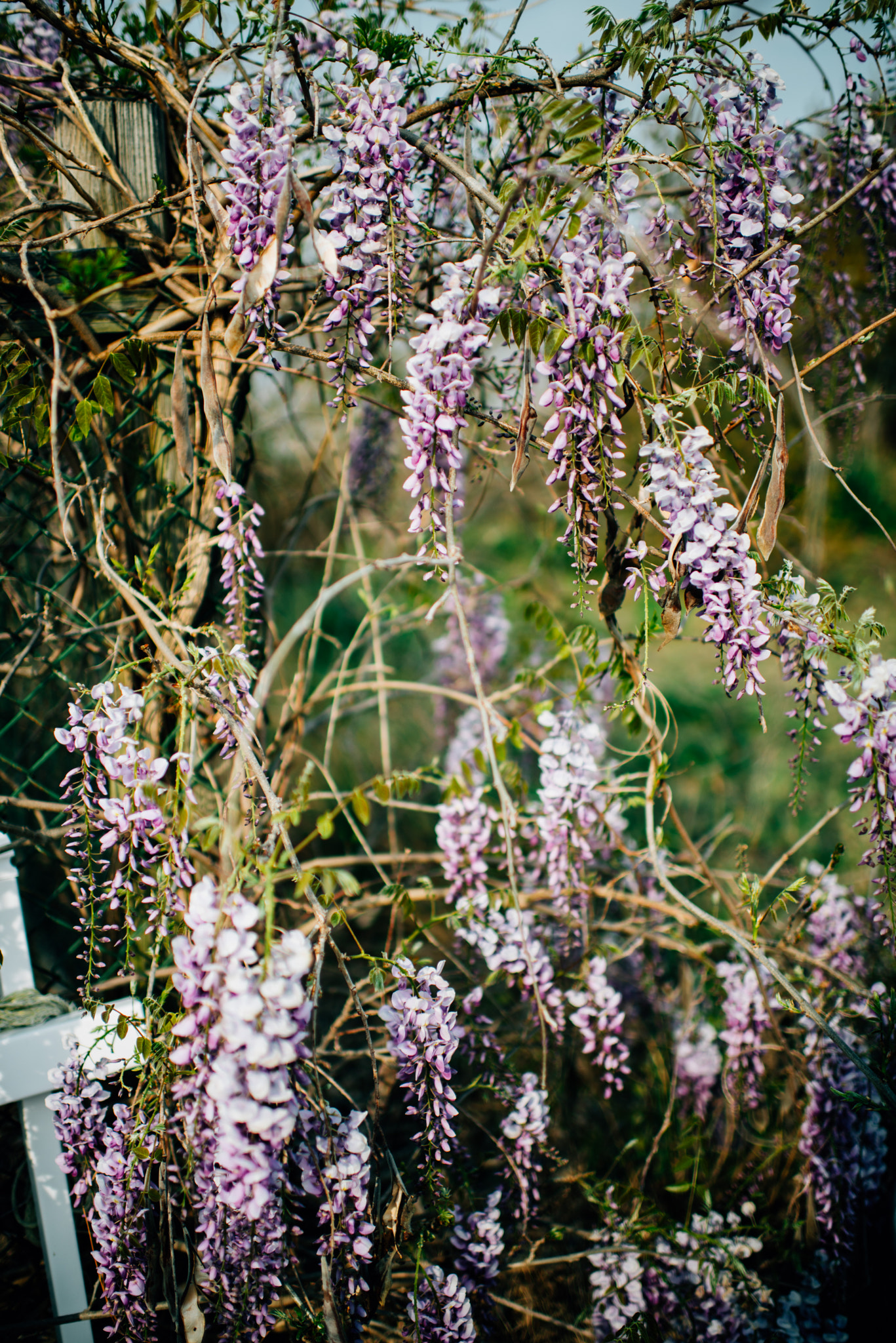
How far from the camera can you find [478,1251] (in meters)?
1.32

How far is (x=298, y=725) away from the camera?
5.93 ft

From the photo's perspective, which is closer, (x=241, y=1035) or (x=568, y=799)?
(x=241, y=1035)

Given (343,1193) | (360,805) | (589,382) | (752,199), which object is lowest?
(343,1193)

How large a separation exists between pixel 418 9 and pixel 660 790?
1.73 metres

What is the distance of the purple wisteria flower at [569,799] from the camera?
1.56 m

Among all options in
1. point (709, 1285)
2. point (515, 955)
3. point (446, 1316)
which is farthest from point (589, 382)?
point (709, 1285)

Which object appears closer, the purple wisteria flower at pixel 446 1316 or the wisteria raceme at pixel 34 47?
the purple wisteria flower at pixel 446 1316

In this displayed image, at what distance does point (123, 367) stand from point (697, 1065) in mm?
2054

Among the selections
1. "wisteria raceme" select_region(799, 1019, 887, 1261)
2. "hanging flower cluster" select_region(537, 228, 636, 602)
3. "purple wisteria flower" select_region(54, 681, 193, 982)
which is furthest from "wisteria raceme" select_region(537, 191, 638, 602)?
"wisteria raceme" select_region(799, 1019, 887, 1261)

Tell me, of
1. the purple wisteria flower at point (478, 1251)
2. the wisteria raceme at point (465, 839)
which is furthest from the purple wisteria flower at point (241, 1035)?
the wisteria raceme at point (465, 839)

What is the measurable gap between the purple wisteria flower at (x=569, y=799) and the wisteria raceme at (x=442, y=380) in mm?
693

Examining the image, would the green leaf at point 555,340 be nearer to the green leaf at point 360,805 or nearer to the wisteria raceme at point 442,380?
the wisteria raceme at point 442,380

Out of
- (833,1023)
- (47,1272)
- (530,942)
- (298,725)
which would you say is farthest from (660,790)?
(47,1272)

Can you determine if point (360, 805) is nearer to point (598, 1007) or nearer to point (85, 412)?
point (598, 1007)
